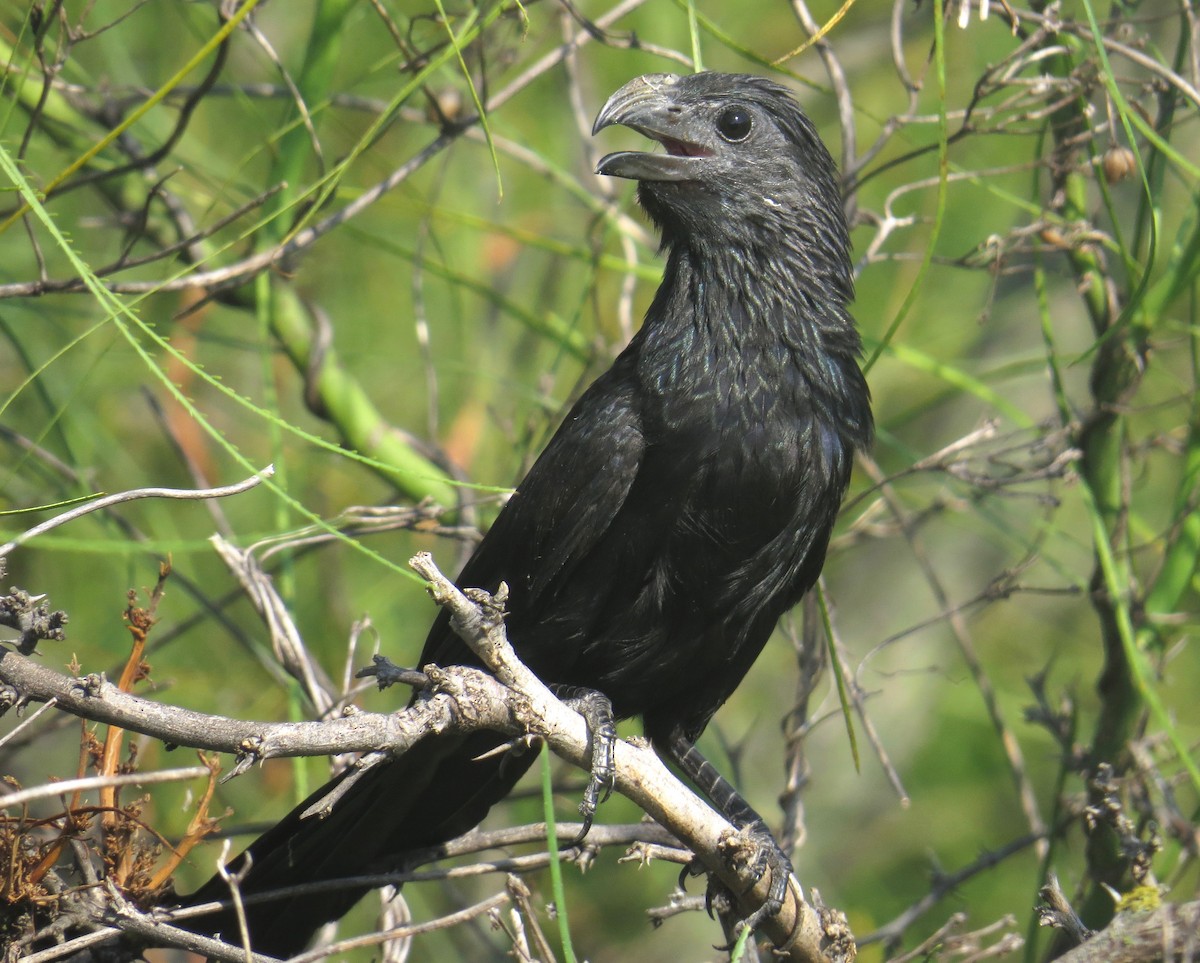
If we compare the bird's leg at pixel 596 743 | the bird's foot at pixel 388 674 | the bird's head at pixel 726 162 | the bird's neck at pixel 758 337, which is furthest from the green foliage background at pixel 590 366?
the bird's foot at pixel 388 674

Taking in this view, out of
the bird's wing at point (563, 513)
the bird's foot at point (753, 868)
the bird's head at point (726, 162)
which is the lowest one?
the bird's foot at point (753, 868)

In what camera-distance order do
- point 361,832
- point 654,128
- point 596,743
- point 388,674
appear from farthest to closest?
1. point 654,128
2. point 361,832
3. point 596,743
4. point 388,674

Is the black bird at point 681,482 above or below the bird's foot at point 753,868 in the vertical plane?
above

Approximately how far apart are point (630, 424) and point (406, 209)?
134cm

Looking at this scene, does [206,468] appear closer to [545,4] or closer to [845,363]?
[545,4]

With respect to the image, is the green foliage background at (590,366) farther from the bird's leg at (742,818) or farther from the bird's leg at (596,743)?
the bird's leg at (596,743)

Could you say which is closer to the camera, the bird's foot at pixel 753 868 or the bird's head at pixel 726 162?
the bird's foot at pixel 753 868

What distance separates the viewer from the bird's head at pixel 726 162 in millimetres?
3020

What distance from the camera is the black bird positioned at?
2.80m

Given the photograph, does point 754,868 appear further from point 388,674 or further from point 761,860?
point 388,674

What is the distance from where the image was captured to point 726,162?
3.04 meters

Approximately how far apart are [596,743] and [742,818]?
839mm

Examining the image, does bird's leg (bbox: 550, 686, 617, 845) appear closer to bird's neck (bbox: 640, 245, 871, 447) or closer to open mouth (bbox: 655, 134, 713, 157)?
bird's neck (bbox: 640, 245, 871, 447)

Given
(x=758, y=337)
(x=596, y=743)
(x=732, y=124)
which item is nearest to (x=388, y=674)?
(x=596, y=743)
